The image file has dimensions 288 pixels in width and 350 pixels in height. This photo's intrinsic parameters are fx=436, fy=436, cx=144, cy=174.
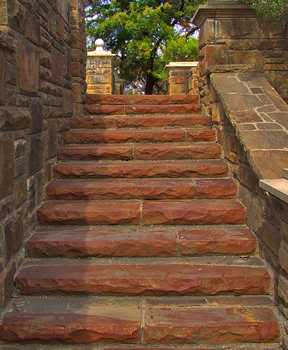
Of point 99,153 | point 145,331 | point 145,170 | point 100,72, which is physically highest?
point 100,72

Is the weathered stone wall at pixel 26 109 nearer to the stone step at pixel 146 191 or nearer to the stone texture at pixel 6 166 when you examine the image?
the stone texture at pixel 6 166

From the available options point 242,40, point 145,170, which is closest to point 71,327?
point 145,170

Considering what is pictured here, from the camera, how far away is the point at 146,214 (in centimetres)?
384

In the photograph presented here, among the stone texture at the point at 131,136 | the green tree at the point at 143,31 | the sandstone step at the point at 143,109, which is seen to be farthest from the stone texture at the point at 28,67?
the green tree at the point at 143,31

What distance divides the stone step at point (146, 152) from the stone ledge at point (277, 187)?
5.50 feet

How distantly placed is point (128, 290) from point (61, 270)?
54 cm

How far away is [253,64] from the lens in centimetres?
509

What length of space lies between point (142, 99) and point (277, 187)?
11.9 ft

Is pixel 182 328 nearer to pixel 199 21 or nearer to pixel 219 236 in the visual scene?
pixel 219 236

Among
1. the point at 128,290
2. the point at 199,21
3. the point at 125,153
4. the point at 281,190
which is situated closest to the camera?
the point at 281,190

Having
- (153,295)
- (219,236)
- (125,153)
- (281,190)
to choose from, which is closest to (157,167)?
(125,153)

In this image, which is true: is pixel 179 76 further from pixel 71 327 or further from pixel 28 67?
pixel 71 327

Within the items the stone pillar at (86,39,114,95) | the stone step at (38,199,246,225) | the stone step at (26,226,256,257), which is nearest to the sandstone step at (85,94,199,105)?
the stone step at (38,199,246,225)

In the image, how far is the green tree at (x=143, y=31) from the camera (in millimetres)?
16078
